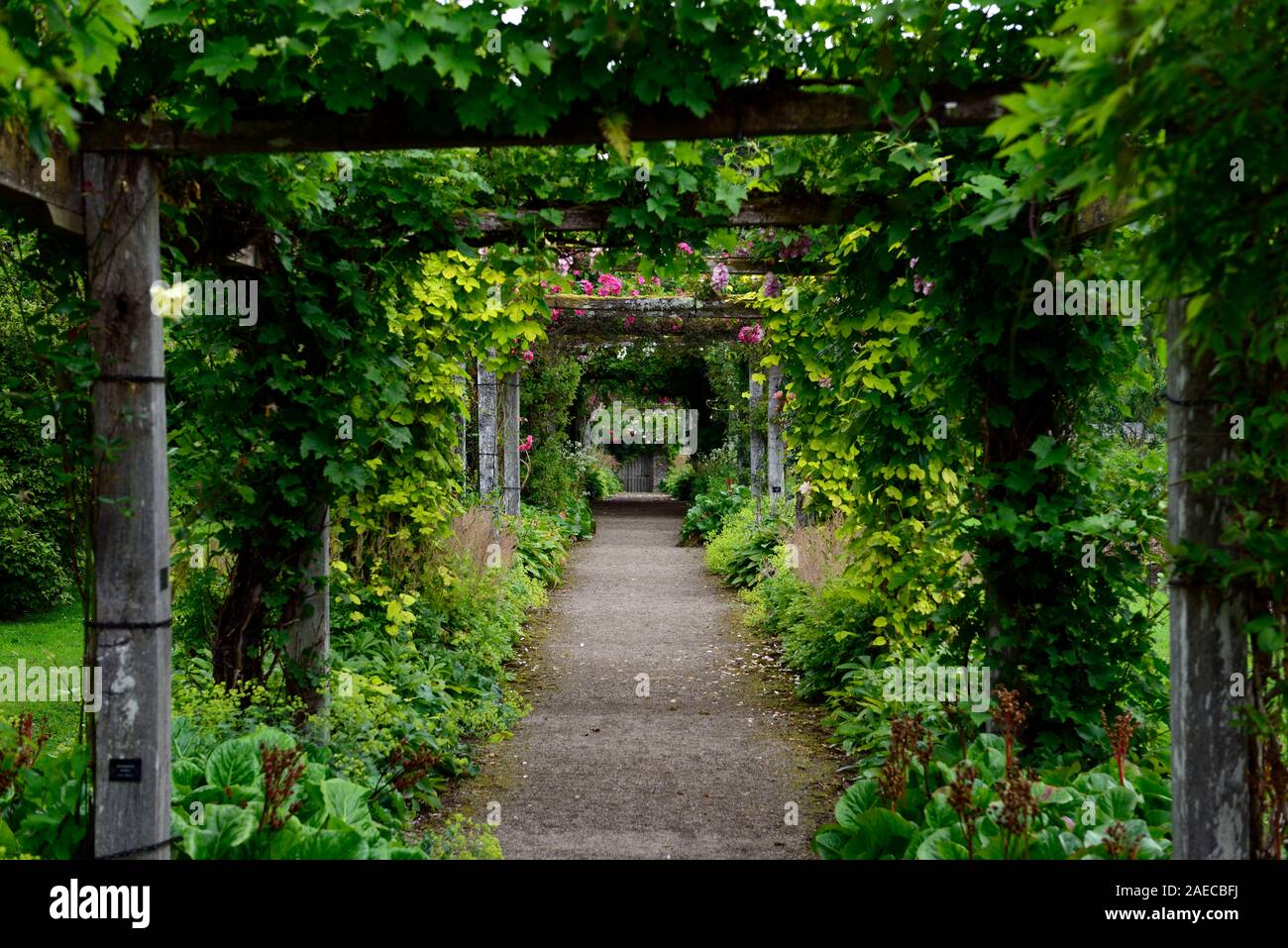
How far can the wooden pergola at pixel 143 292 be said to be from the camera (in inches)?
122

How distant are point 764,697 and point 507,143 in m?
5.29

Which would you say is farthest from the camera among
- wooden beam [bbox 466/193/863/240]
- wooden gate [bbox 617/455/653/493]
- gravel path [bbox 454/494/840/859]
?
wooden gate [bbox 617/455/653/493]

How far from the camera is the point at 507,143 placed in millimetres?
3193

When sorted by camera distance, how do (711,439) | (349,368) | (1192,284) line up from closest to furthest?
(1192,284), (349,368), (711,439)

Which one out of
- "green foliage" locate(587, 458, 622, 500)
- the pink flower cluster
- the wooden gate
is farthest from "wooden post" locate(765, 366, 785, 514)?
the wooden gate

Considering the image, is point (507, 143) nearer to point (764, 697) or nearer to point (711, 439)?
point (764, 697)

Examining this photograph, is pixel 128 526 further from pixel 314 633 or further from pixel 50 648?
pixel 50 648

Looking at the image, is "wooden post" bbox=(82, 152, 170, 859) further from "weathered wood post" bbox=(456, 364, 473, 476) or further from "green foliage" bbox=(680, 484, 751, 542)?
"green foliage" bbox=(680, 484, 751, 542)

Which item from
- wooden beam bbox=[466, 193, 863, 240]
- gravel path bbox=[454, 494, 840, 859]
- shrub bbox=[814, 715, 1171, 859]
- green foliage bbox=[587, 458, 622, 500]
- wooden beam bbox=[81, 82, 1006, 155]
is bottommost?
gravel path bbox=[454, 494, 840, 859]

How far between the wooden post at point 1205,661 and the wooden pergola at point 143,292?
0.04m

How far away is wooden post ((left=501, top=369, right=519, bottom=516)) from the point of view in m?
13.3

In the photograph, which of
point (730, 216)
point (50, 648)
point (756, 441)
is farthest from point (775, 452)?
point (730, 216)

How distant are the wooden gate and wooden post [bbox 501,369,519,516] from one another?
2011 centimetres
